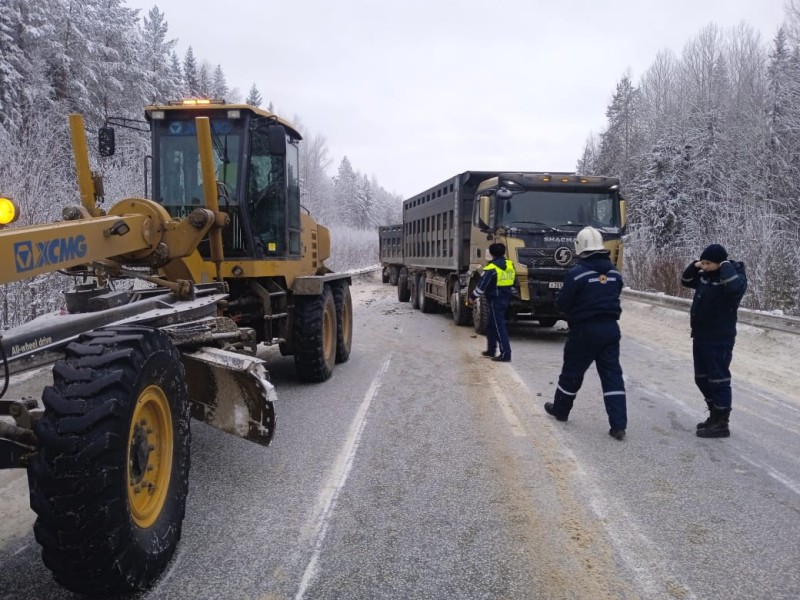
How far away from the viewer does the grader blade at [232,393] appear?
12.4 feet

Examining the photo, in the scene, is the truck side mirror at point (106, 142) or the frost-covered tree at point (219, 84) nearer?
the truck side mirror at point (106, 142)

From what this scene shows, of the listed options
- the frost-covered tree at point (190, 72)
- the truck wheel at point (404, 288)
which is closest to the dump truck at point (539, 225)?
the truck wheel at point (404, 288)

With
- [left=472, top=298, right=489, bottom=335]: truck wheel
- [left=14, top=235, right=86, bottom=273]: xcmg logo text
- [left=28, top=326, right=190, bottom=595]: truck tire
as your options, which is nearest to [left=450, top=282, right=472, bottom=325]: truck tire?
[left=472, top=298, right=489, bottom=335]: truck wheel

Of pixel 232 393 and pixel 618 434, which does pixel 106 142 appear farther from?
pixel 618 434

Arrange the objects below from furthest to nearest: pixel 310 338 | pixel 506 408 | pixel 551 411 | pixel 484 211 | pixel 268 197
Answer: pixel 484 211 < pixel 310 338 < pixel 268 197 < pixel 506 408 < pixel 551 411

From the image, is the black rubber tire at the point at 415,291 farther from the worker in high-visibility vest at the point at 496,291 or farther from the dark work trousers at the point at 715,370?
the dark work trousers at the point at 715,370

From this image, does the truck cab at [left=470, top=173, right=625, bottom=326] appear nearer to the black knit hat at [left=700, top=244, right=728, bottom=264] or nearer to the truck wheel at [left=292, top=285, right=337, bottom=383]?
the truck wheel at [left=292, top=285, right=337, bottom=383]

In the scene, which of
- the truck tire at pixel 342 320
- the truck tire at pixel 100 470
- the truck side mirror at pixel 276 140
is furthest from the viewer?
the truck tire at pixel 342 320

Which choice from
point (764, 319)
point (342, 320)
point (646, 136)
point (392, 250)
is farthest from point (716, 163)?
point (342, 320)

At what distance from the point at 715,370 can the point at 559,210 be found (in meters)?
5.81

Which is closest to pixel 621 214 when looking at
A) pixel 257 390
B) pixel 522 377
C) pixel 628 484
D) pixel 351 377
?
pixel 522 377

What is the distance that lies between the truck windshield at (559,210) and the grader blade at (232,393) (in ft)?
24.9

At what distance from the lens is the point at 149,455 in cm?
304

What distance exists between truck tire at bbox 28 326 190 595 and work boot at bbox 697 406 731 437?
450 centimetres
